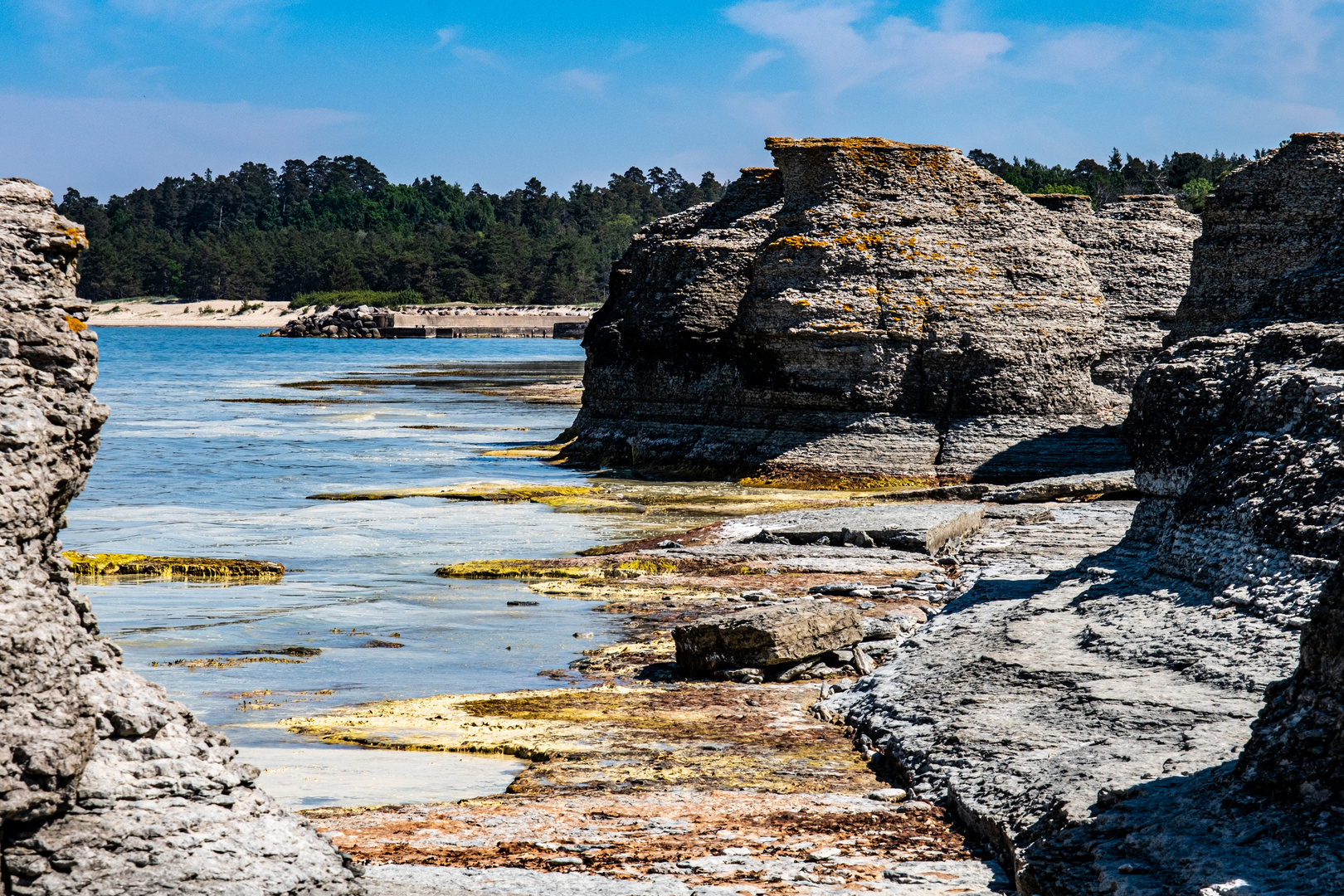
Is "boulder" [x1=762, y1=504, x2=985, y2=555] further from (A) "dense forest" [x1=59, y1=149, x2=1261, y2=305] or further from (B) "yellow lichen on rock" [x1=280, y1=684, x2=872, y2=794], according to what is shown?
(A) "dense forest" [x1=59, y1=149, x2=1261, y2=305]

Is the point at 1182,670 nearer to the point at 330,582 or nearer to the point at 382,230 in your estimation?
the point at 330,582

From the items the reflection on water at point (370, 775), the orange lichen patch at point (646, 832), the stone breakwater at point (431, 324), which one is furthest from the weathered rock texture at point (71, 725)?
the stone breakwater at point (431, 324)

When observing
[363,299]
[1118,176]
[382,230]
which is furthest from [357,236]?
[1118,176]

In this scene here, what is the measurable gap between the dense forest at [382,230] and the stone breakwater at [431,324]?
732 cm

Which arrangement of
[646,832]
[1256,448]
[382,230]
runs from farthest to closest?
[382,230] < [1256,448] < [646,832]

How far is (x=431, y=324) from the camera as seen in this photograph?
366ft

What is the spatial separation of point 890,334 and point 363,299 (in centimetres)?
10675

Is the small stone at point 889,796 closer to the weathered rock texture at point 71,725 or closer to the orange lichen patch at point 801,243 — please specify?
the weathered rock texture at point 71,725

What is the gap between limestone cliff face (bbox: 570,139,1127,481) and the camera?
695 inches

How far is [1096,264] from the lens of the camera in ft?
72.7

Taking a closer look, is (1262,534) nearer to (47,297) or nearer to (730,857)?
(730,857)

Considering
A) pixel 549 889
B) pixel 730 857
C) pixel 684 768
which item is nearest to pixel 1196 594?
pixel 684 768

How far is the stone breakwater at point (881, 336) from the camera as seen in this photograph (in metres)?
17.6

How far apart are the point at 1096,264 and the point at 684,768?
17.9 meters
